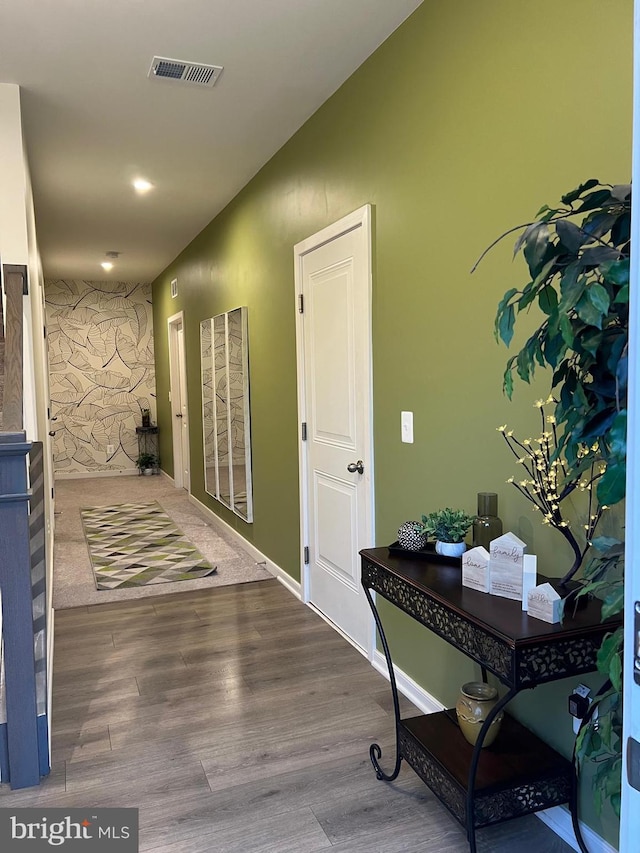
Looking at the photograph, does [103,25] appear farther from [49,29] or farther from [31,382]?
[31,382]

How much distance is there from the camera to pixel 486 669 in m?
1.77

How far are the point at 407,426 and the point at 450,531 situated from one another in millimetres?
698

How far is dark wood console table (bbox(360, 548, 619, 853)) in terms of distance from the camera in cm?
145

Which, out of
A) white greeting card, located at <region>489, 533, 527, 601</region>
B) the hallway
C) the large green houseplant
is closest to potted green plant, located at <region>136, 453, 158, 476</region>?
the hallway

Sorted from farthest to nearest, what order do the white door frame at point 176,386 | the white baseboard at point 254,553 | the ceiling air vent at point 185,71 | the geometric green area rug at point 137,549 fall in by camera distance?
the white door frame at point 176,386 < the geometric green area rug at point 137,549 < the white baseboard at point 254,553 < the ceiling air vent at point 185,71

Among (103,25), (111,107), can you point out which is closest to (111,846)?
(103,25)

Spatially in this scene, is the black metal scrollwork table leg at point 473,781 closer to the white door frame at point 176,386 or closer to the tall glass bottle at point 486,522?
the tall glass bottle at point 486,522

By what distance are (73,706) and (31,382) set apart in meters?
1.50

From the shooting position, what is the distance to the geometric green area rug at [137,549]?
173 inches

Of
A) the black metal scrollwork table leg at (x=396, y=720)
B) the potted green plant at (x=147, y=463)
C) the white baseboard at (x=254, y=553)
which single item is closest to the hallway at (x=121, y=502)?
the white baseboard at (x=254, y=553)

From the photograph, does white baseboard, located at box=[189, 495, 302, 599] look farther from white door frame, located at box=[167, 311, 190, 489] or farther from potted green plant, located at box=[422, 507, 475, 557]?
potted green plant, located at box=[422, 507, 475, 557]

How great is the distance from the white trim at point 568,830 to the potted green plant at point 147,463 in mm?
7937

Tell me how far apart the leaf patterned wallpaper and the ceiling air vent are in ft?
21.6

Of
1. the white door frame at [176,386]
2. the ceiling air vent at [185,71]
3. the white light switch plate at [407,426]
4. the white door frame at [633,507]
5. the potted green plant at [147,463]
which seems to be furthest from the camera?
the potted green plant at [147,463]
